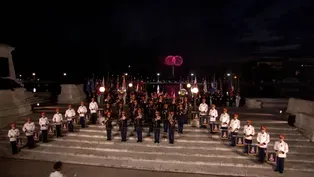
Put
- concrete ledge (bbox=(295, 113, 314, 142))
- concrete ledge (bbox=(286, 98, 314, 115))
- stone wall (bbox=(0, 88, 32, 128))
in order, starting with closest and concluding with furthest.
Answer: concrete ledge (bbox=(295, 113, 314, 142))
concrete ledge (bbox=(286, 98, 314, 115))
stone wall (bbox=(0, 88, 32, 128))

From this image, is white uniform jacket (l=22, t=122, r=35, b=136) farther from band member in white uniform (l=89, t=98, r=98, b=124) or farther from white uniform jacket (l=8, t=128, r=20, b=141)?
band member in white uniform (l=89, t=98, r=98, b=124)

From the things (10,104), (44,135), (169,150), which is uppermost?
(10,104)

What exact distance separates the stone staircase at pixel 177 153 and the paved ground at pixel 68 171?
1.41ft

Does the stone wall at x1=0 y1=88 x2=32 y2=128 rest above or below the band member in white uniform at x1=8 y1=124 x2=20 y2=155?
above

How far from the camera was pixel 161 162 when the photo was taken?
12.9 meters

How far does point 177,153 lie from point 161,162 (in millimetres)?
1254

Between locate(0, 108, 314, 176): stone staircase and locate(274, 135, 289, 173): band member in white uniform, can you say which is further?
locate(0, 108, 314, 176): stone staircase

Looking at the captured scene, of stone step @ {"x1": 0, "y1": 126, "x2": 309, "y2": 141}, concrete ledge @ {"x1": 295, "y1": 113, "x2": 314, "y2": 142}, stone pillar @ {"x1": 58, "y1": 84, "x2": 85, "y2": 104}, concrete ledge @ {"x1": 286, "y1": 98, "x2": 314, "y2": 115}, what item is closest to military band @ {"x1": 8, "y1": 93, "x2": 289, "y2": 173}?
stone step @ {"x1": 0, "y1": 126, "x2": 309, "y2": 141}

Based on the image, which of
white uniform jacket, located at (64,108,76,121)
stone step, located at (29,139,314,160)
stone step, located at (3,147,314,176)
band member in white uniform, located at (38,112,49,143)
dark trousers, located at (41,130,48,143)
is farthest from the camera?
white uniform jacket, located at (64,108,76,121)

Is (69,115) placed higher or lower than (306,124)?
higher

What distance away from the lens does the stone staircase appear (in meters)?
12.2

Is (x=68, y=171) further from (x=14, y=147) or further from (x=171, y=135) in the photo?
(x=171, y=135)

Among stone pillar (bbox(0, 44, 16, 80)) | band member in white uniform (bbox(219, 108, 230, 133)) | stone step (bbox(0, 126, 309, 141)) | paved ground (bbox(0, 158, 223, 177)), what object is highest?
stone pillar (bbox(0, 44, 16, 80))

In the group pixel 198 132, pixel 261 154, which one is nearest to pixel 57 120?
pixel 198 132
